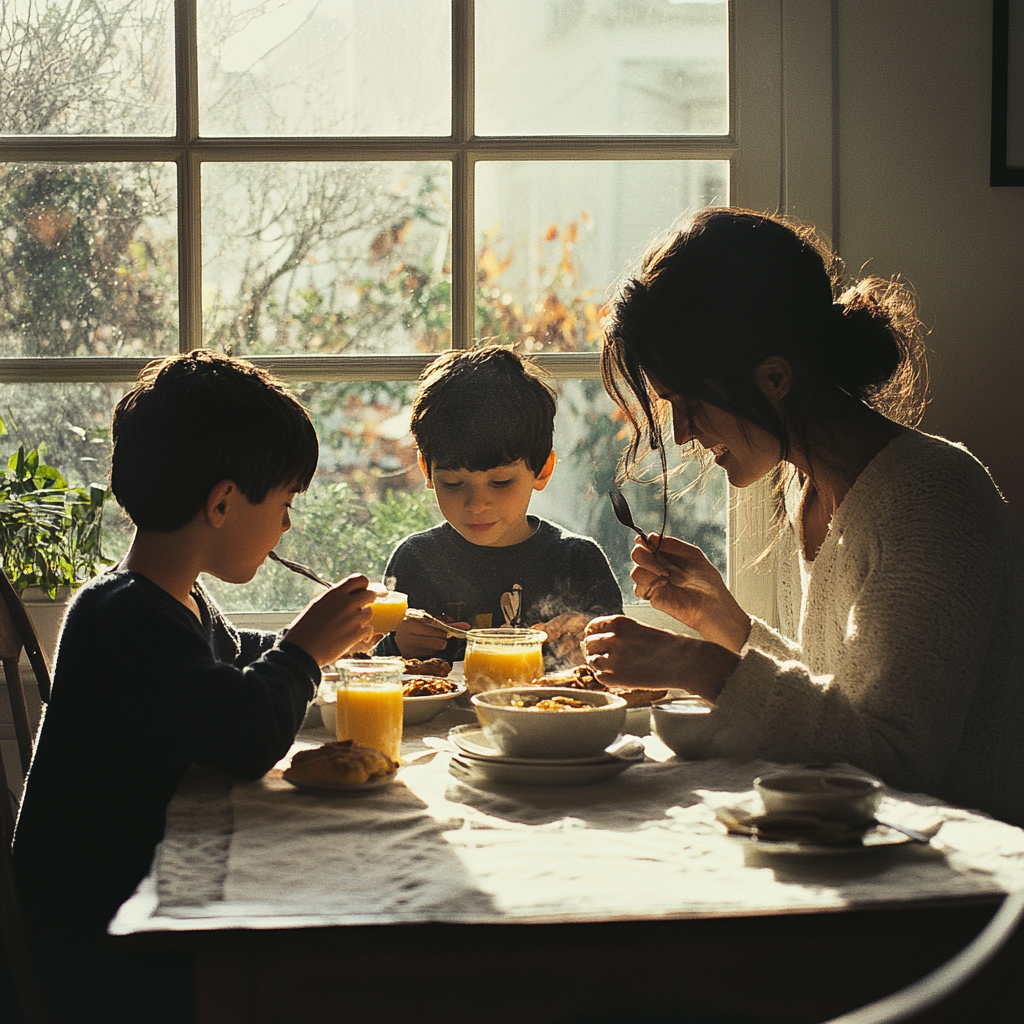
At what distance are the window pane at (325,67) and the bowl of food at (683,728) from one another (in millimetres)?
1605

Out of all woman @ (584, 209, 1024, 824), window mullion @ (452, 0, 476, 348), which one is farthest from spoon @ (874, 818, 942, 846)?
window mullion @ (452, 0, 476, 348)

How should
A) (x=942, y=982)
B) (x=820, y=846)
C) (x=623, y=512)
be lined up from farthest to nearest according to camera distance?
(x=623, y=512) < (x=820, y=846) < (x=942, y=982)

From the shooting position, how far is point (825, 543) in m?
1.49

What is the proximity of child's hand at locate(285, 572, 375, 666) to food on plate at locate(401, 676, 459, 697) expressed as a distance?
243mm

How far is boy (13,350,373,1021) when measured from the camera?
3.62ft

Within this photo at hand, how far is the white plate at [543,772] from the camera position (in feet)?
3.49

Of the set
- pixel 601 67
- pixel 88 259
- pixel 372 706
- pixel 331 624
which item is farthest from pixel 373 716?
pixel 601 67

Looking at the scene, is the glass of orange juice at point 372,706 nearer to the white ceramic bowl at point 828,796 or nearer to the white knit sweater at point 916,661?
the white knit sweater at point 916,661

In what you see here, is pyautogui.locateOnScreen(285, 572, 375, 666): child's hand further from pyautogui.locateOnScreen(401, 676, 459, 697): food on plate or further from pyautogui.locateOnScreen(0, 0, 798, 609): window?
pyautogui.locateOnScreen(0, 0, 798, 609): window

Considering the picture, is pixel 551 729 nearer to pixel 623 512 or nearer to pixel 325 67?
pixel 623 512

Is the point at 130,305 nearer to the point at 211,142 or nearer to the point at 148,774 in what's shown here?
the point at 211,142

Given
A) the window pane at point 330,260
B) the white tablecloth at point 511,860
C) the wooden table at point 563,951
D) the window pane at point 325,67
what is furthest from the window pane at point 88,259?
the wooden table at point 563,951

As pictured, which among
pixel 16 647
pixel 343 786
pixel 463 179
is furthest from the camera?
pixel 463 179

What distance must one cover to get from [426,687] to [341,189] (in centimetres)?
133
